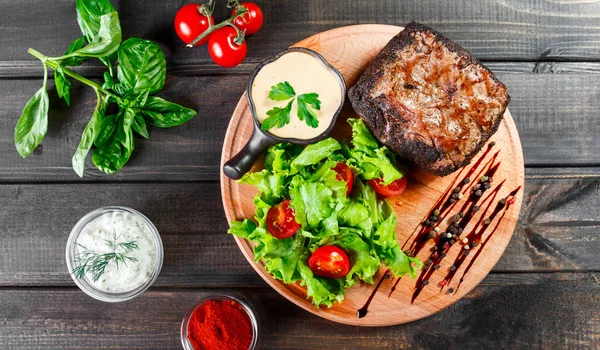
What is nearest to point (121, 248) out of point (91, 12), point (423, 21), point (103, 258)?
point (103, 258)

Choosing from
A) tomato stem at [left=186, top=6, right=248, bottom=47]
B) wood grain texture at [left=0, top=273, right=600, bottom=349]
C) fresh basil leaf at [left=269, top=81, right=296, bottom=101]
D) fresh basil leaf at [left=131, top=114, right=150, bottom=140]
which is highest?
tomato stem at [left=186, top=6, right=248, bottom=47]

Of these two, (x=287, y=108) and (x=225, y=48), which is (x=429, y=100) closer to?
(x=287, y=108)

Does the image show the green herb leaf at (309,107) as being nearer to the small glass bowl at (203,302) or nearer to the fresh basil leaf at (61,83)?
the small glass bowl at (203,302)

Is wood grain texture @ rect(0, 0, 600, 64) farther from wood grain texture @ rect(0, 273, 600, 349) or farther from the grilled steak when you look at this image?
wood grain texture @ rect(0, 273, 600, 349)

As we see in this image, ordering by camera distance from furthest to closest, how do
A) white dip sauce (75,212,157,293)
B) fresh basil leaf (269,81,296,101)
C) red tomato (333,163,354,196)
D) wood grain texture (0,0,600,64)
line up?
wood grain texture (0,0,600,64) → white dip sauce (75,212,157,293) → red tomato (333,163,354,196) → fresh basil leaf (269,81,296,101)

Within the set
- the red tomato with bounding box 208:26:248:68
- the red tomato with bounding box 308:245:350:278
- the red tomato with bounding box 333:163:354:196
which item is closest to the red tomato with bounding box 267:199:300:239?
the red tomato with bounding box 308:245:350:278

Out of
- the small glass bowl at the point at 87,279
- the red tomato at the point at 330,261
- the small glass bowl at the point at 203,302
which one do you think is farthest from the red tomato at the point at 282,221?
the small glass bowl at the point at 87,279
